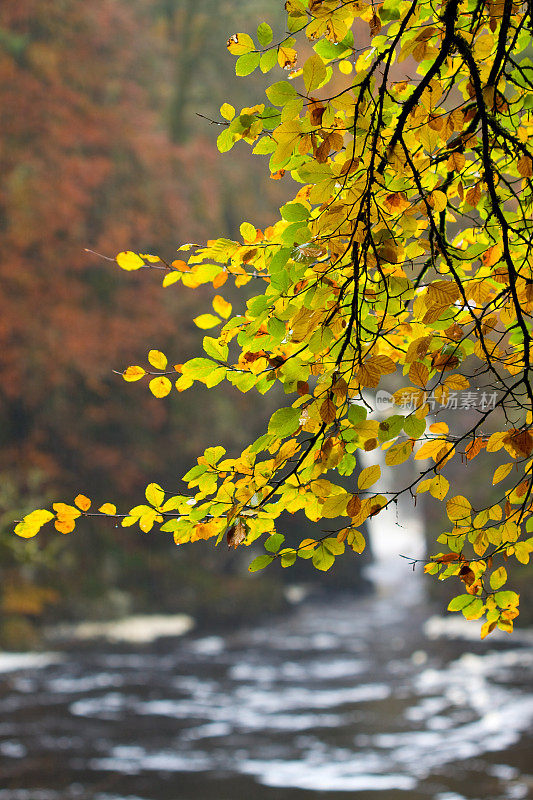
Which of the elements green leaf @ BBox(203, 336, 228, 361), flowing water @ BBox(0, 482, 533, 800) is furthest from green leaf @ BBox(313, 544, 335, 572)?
flowing water @ BBox(0, 482, 533, 800)

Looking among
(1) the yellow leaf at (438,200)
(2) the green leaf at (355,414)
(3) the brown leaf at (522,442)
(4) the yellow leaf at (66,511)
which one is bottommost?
(4) the yellow leaf at (66,511)

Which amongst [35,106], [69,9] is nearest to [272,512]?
[35,106]

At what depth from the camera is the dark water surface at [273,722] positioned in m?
6.25

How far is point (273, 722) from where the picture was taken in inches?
311

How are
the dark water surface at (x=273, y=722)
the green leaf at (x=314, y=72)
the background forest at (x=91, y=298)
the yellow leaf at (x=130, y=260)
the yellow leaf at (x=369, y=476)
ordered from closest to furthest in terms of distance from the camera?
the green leaf at (x=314, y=72)
the yellow leaf at (x=369, y=476)
the yellow leaf at (x=130, y=260)
the dark water surface at (x=273, y=722)
the background forest at (x=91, y=298)

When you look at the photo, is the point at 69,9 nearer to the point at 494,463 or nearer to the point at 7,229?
the point at 7,229

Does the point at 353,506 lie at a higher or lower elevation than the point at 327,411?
lower

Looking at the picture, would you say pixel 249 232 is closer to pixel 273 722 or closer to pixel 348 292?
pixel 348 292

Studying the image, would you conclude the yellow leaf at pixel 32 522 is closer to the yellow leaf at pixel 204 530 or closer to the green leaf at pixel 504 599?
the yellow leaf at pixel 204 530

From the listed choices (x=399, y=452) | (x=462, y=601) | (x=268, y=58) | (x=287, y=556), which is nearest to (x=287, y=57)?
(x=268, y=58)

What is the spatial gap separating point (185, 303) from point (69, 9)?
5.14 meters

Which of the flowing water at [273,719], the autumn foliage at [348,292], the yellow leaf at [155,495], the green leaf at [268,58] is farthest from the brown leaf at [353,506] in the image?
the flowing water at [273,719]

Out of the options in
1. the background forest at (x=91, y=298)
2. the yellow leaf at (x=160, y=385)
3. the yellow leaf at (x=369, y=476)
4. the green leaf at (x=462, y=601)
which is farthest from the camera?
the background forest at (x=91, y=298)

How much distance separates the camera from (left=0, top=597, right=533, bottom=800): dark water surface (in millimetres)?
6254
